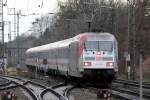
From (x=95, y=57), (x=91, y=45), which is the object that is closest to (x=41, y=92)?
(x=95, y=57)

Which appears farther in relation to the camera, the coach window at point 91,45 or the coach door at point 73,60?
the coach door at point 73,60

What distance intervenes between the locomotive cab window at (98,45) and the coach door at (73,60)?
132 cm

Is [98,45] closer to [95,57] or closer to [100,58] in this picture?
[95,57]

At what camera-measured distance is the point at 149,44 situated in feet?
199

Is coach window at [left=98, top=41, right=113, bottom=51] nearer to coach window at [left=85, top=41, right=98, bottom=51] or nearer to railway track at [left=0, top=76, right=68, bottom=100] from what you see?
coach window at [left=85, top=41, right=98, bottom=51]

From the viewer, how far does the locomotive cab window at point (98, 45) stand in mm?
31250

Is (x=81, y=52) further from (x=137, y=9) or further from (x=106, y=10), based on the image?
(x=106, y=10)

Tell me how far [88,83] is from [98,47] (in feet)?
12.1

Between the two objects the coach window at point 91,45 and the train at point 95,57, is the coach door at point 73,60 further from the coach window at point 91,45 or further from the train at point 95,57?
the coach window at point 91,45

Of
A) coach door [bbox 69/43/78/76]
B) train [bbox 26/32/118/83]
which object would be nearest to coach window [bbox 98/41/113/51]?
train [bbox 26/32/118/83]

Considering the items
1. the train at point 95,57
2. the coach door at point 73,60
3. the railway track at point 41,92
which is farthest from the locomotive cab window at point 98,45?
the railway track at point 41,92

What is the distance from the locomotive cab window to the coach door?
4.32ft

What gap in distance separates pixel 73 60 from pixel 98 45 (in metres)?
2.75

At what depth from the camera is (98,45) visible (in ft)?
103
